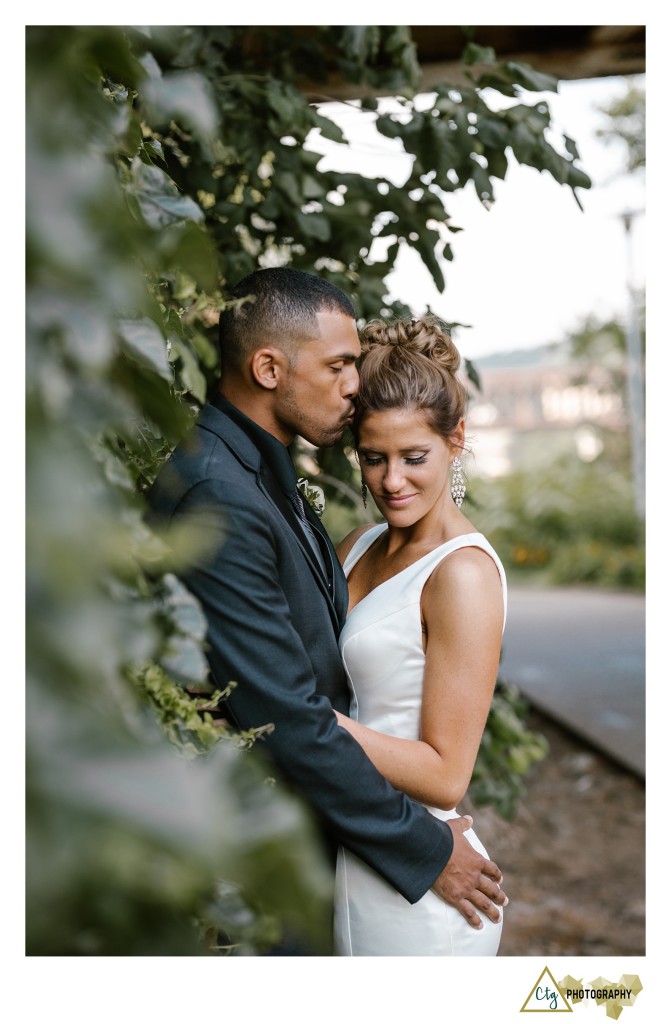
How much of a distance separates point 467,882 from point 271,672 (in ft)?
1.99

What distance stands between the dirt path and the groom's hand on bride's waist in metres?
2.11

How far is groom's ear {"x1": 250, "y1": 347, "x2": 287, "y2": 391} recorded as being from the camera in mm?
1763

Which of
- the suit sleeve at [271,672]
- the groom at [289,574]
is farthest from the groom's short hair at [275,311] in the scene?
the suit sleeve at [271,672]

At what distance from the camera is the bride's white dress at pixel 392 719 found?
175cm

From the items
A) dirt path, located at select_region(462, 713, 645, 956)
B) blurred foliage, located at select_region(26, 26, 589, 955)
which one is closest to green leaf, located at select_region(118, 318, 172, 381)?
blurred foliage, located at select_region(26, 26, 589, 955)

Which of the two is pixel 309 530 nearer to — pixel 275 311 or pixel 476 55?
pixel 275 311

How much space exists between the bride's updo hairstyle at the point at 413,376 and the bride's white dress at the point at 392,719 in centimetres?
26

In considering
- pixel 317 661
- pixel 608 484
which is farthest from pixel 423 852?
pixel 608 484

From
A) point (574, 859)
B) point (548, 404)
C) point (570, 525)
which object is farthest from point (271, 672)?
point (548, 404)

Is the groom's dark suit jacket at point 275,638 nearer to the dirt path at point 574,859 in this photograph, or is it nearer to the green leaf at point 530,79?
the green leaf at point 530,79

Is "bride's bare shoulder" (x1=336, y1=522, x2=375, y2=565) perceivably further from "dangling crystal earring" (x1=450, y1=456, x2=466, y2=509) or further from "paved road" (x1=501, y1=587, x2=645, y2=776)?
"paved road" (x1=501, y1=587, x2=645, y2=776)
